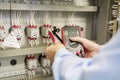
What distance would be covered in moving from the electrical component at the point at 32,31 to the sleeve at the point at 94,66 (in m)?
0.65

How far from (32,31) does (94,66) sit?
802mm

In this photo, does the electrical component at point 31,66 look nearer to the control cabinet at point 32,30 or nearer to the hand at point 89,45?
the control cabinet at point 32,30

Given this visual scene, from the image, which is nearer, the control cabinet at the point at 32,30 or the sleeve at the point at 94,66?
the sleeve at the point at 94,66

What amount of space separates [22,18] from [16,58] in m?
0.29

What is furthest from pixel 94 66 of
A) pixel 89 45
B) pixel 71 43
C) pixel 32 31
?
pixel 32 31

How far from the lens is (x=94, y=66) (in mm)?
526

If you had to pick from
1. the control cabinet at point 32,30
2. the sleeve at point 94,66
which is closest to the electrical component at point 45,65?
the control cabinet at point 32,30

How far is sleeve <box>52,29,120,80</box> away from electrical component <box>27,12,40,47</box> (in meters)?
0.65

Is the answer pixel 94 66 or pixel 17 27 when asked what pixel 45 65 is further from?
pixel 94 66

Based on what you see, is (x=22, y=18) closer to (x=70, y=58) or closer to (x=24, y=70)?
(x=24, y=70)

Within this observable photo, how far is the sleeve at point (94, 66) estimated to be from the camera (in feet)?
1.59

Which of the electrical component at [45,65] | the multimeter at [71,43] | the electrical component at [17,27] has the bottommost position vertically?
the electrical component at [45,65]

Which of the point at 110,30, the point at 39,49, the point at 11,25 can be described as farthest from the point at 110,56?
the point at 110,30

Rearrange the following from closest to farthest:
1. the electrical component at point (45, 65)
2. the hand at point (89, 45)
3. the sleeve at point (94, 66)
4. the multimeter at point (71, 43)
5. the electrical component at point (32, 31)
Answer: the sleeve at point (94, 66) < the hand at point (89, 45) < the multimeter at point (71, 43) < the electrical component at point (32, 31) < the electrical component at point (45, 65)
